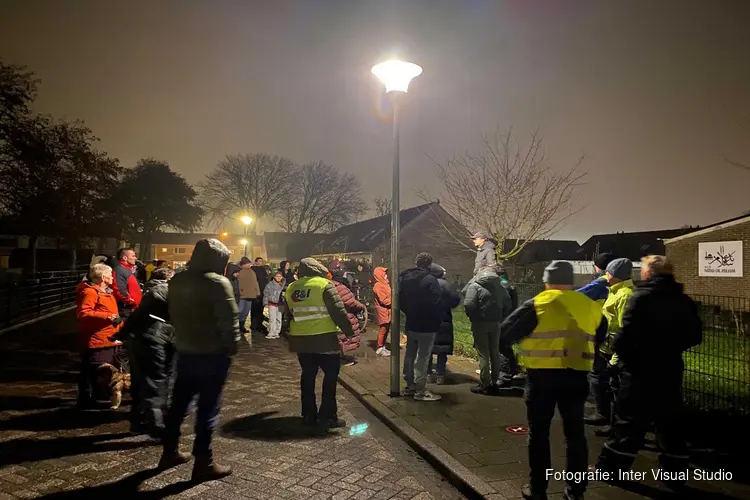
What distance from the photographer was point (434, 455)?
189 inches

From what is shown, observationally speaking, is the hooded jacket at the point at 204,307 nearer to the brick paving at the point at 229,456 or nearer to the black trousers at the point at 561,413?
the brick paving at the point at 229,456

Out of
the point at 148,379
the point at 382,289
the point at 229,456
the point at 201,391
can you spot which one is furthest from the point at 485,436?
the point at 382,289

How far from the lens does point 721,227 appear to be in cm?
2548

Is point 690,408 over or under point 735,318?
under

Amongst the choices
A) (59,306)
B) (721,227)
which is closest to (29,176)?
(59,306)

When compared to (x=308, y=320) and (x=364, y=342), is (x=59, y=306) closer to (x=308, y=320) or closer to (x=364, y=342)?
(x=364, y=342)

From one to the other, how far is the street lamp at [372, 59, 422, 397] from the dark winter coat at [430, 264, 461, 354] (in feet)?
2.14

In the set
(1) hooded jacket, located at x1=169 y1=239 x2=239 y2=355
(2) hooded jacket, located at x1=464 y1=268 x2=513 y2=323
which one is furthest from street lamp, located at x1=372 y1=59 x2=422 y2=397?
(1) hooded jacket, located at x1=169 y1=239 x2=239 y2=355

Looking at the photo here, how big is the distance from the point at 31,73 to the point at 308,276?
787 inches

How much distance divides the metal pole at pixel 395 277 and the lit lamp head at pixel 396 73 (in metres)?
0.11

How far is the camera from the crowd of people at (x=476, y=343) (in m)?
3.80

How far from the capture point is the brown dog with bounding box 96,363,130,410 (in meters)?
6.07

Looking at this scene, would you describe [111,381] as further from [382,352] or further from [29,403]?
[382,352]

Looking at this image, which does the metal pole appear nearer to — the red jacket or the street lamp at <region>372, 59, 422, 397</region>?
the street lamp at <region>372, 59, 422, 397</region>
